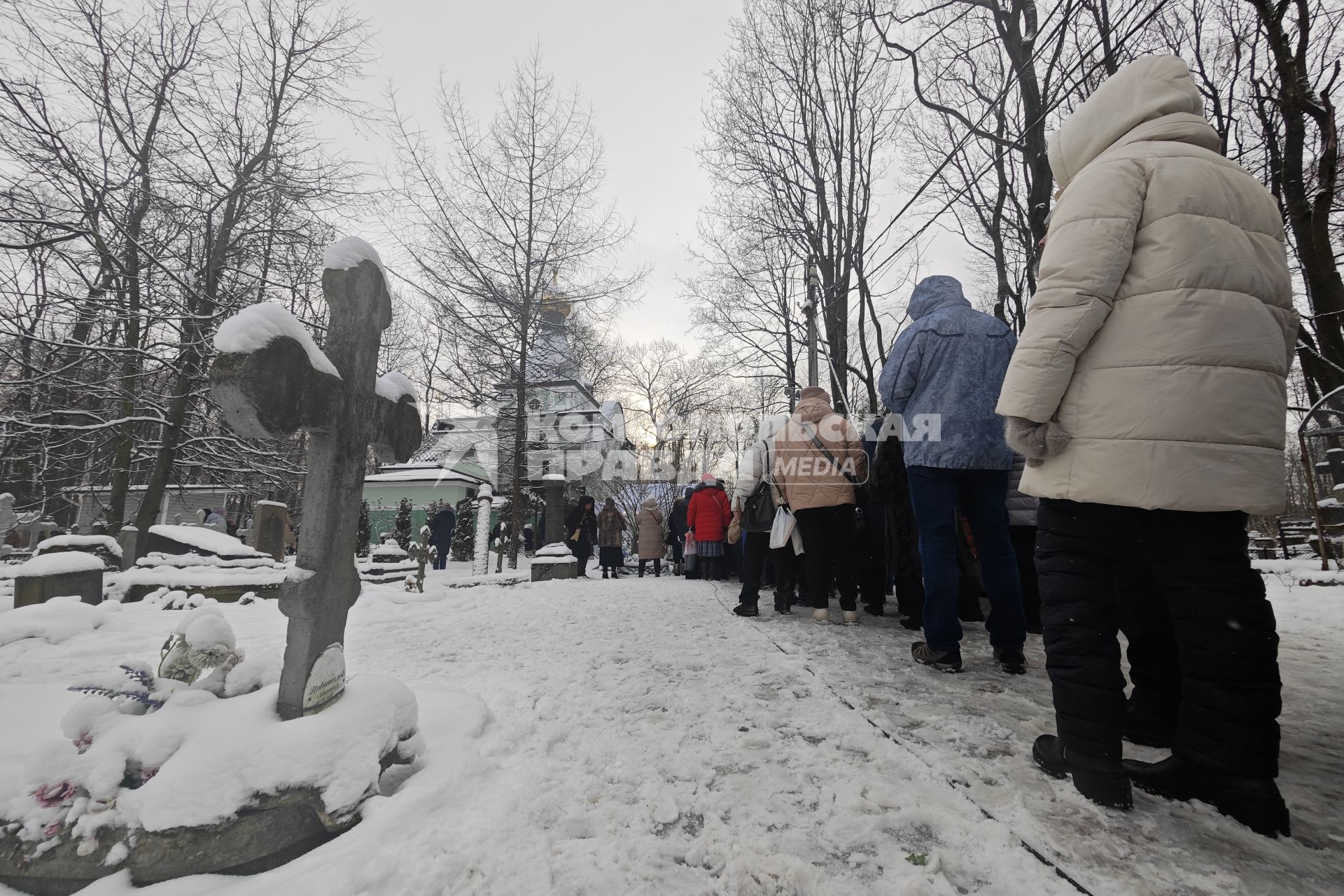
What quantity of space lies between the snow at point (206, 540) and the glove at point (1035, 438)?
904cm

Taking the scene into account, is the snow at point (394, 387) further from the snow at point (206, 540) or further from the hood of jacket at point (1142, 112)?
the snow at point (206, 540)

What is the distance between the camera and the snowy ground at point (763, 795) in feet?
3.99

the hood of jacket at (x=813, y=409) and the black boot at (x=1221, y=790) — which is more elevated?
the hood of jacket at (x=813, y=409)

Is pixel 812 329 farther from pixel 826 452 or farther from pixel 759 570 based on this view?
pixel 759 570

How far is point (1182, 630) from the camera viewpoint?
61.7 inches

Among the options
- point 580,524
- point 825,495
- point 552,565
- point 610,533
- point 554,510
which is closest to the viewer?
point 825,495

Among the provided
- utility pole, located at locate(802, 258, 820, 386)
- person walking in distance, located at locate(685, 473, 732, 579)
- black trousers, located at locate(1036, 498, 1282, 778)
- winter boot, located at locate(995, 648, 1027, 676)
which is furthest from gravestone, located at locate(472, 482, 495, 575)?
black trousers, located at locate(1036, 498, 1282, 778)

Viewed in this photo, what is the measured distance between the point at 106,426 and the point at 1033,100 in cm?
1198

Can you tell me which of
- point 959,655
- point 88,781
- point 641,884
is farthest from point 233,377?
point 959,655

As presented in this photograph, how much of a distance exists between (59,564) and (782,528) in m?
6.66

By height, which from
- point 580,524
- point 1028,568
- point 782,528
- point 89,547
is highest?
point 782,528

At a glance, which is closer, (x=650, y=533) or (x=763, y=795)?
(x=763, y=795)

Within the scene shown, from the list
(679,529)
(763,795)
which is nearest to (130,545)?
(679,529)

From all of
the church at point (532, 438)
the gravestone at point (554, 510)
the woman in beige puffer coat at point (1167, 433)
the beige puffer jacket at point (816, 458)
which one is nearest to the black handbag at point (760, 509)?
the beige puffer jacket at point (816, 458)
